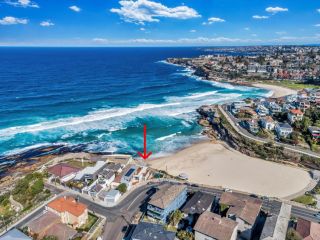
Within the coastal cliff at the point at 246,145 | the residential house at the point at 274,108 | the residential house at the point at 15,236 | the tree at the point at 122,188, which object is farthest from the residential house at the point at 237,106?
the residential house at the point at 15,236

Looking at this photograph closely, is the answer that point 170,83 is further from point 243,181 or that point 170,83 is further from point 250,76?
point 243,181

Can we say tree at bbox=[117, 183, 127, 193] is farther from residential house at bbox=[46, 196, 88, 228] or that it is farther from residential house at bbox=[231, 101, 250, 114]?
residential house at bbox=[231, 101, 250, 114]

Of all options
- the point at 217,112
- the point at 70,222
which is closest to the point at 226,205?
the point at 70,222

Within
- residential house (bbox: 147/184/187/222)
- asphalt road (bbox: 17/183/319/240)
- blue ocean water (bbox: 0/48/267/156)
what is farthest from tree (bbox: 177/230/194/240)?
blue ocean water (bbox: 0/48/267/156)

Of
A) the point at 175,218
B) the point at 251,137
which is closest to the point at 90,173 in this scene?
the point at 175,218

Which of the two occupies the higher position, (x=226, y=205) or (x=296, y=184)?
(x=226, y=205)

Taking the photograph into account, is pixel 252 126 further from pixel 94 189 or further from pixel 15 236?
pixel 15 236
